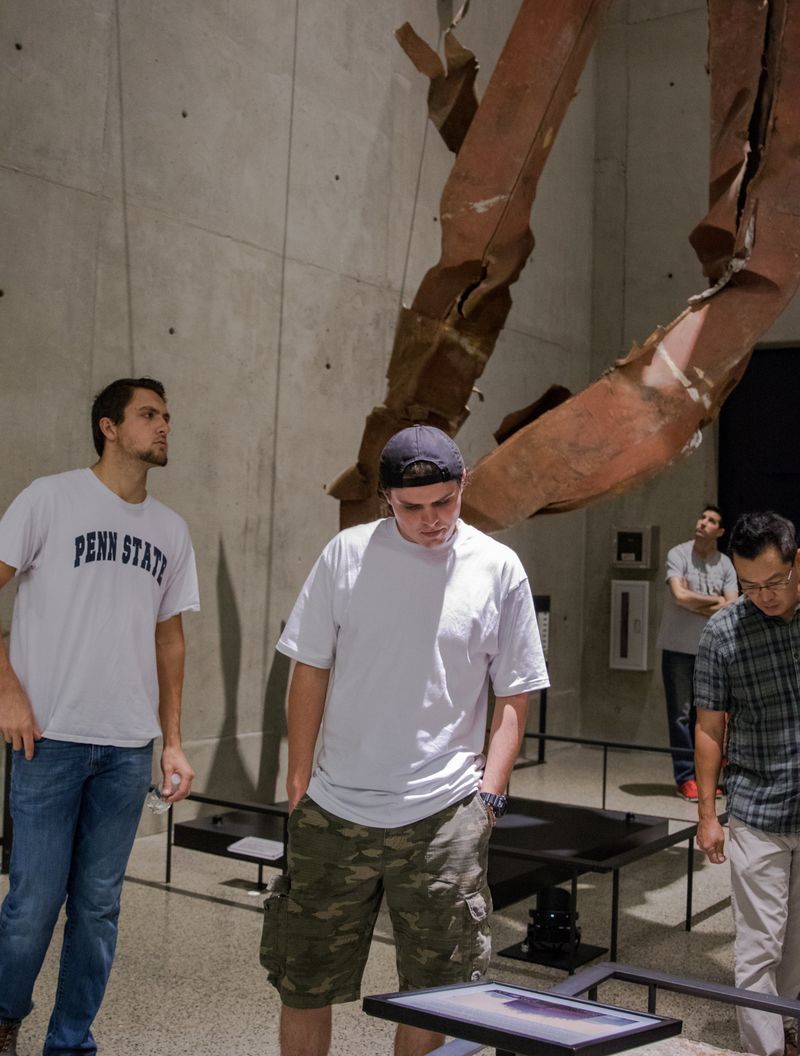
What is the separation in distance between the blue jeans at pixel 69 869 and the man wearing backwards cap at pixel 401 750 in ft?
1.99

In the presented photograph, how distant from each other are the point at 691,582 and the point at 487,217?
150 inches

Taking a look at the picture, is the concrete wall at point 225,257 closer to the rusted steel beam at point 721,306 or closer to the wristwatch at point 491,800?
the rusted steel beam at point 721,306

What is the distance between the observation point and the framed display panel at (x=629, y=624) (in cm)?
998

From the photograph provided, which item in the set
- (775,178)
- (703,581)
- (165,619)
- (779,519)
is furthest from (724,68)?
(703,581)

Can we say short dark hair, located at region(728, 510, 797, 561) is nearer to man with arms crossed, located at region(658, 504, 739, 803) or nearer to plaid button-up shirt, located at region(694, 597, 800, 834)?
plaid button-up shirt, located at region(694, 597, 800, 834)

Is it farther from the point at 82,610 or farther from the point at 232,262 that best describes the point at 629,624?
the point at 82,610

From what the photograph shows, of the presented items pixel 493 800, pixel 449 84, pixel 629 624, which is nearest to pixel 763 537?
pixel 493 800

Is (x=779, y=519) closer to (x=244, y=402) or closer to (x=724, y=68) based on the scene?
(x=724, y=68)

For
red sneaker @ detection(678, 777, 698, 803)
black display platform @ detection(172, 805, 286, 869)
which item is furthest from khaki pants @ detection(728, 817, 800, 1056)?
red sneaker @ detection(678, 777, 698, 803)

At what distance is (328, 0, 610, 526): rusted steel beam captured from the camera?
168 inches

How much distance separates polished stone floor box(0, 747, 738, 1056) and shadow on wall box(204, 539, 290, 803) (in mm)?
622

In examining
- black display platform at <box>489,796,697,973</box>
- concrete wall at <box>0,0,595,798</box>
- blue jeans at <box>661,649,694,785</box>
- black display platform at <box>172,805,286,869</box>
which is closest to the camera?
black display platform at <box>489,796,697,973</box>

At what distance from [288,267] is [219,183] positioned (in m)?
0.67

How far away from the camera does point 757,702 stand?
10.7 ft
